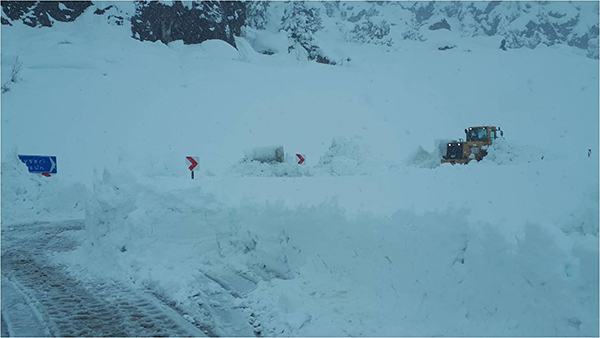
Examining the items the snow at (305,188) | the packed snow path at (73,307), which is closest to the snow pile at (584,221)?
the snow at (305,188)

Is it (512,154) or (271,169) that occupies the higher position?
(512,154)

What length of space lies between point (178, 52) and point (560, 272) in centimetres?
3118

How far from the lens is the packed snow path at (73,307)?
15.4ft

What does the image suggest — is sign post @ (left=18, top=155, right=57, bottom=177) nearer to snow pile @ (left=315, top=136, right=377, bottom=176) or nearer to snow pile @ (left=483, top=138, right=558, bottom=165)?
snow pile @ (left=315, top=136, right=377, bottom=176)

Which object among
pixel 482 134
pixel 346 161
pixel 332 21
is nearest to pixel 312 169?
pixel 346 161

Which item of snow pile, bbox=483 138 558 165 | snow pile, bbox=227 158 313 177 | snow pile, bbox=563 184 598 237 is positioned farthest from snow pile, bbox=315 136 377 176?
snow pile, bbox=563 184 598 237

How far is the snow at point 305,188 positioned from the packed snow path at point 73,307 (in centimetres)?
36

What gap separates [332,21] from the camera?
52.7 meters

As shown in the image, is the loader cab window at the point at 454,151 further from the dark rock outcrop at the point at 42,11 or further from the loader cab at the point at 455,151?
the dark rock outcrop at the point at 42,11

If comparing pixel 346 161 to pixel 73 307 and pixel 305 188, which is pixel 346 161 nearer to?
pixel 305 188

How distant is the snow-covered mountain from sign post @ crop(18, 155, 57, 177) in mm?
18612

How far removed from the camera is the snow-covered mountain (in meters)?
30.1

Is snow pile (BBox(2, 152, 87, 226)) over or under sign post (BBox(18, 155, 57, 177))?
under

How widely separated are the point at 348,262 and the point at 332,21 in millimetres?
51003
